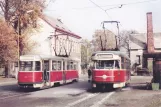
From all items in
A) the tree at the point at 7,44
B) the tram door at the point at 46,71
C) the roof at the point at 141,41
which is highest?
the roof at the point at 141,41

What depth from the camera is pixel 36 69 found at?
24906mm

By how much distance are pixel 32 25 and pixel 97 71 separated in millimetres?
24273

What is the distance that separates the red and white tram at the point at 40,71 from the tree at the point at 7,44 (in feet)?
39.0

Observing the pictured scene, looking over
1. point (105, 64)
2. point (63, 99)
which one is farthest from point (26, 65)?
point (63, 99)

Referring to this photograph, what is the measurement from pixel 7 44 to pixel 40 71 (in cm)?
1657

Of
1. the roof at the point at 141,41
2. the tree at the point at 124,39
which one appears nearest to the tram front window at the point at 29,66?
the roof at the point at 141,41

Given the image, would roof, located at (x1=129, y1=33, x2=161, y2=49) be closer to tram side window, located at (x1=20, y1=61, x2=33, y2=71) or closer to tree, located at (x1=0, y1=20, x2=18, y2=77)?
tree, located at (x1=0, y1=20, x2=18, y2=77)

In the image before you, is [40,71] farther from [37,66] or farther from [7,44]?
[7,44]

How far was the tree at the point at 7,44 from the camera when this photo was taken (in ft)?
131

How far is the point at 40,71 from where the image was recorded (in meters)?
25.2

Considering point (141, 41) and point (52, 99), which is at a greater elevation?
point (141, 41)

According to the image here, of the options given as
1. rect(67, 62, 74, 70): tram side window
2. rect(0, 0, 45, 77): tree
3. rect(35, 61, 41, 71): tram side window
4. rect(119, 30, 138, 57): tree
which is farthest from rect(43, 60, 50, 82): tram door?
rect(119, 30, 138, 57): tree

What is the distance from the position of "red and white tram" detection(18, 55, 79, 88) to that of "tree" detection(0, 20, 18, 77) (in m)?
11.9

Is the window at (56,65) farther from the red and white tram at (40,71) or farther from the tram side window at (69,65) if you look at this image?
the tram side window at (69,65)
